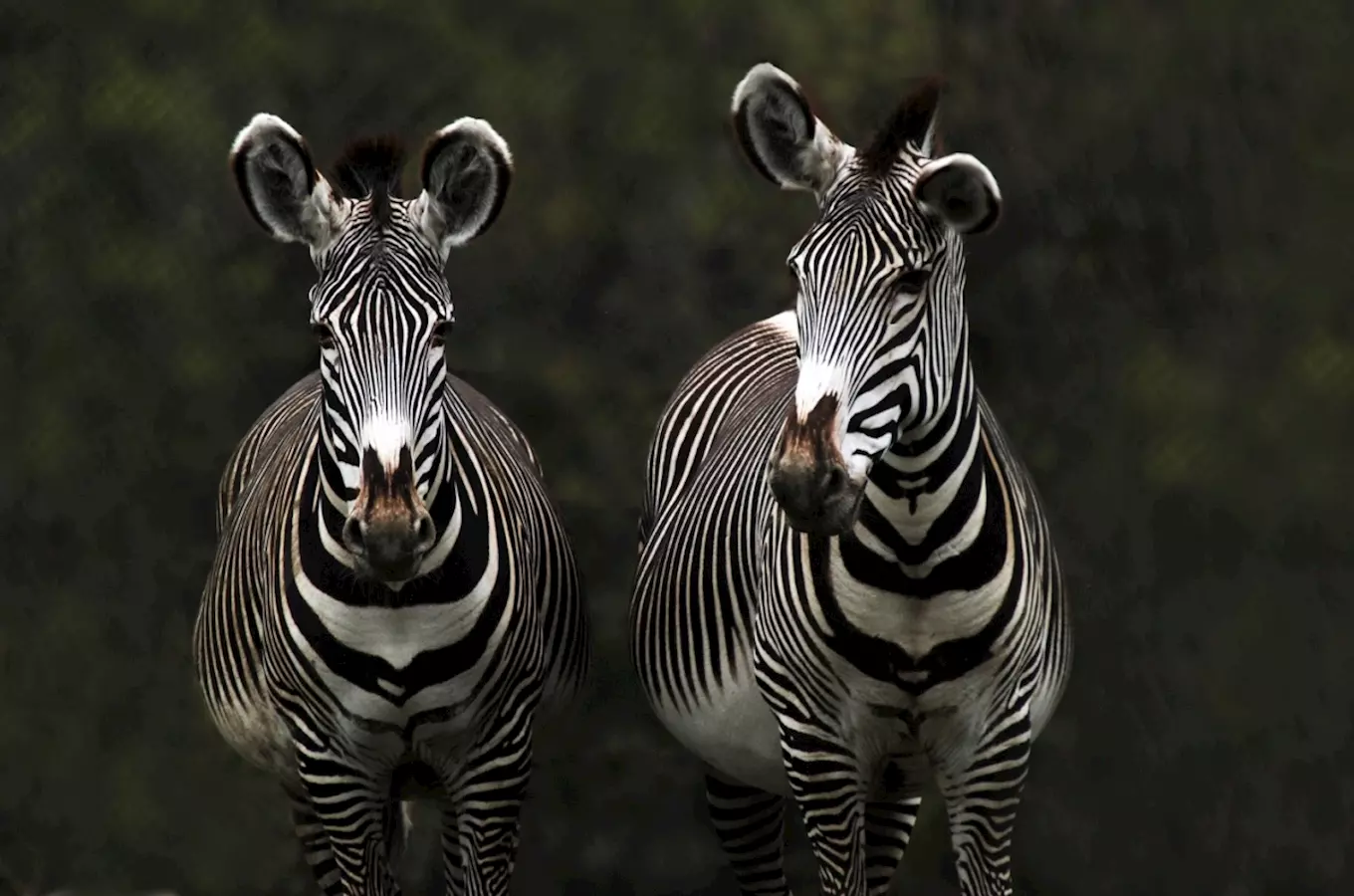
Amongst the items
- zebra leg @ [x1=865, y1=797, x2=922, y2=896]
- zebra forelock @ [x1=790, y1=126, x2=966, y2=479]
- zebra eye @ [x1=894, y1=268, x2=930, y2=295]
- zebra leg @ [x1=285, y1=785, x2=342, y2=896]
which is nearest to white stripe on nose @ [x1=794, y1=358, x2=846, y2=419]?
zebra forelock @ [x1=790, y1=126, x2=966, y2=479]

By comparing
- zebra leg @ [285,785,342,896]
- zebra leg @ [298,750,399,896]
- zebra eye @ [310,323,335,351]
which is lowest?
zebra leg @ [285,785,342,896]

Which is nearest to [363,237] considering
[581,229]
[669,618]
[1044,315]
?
[669,618]

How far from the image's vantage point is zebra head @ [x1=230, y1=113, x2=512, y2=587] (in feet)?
16.0

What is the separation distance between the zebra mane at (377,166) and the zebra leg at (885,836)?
8.39 feet

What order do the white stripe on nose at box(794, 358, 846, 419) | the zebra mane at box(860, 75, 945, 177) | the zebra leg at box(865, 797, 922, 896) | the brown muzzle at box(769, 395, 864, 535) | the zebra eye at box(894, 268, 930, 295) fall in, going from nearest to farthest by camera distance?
the brown muzzle at box(769, 395, 864, 535), the white stripe on nose at box(794, 358, 846, 419), the zebra eye at box(894, 268, 930, 295), the zebra mane at box(860, 75, 945, 177), the zebra leg at box(865, 797, 922, 896)

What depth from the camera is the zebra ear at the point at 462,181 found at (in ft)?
17.4

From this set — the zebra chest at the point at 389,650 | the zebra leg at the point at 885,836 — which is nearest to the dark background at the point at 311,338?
the zebra leg at the point at 885,836

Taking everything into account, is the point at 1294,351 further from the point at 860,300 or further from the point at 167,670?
the point at 167,670

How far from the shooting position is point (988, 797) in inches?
207

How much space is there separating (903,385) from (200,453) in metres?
4.01

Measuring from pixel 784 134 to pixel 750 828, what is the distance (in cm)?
280

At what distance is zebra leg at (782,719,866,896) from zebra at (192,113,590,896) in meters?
0.90

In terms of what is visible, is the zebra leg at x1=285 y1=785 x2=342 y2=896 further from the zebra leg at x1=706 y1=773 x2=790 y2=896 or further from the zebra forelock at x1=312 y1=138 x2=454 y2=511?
the zebra forelock at x1=312 y1=138 x2=454 y2=511

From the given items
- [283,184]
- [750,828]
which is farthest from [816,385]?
[750,828]
